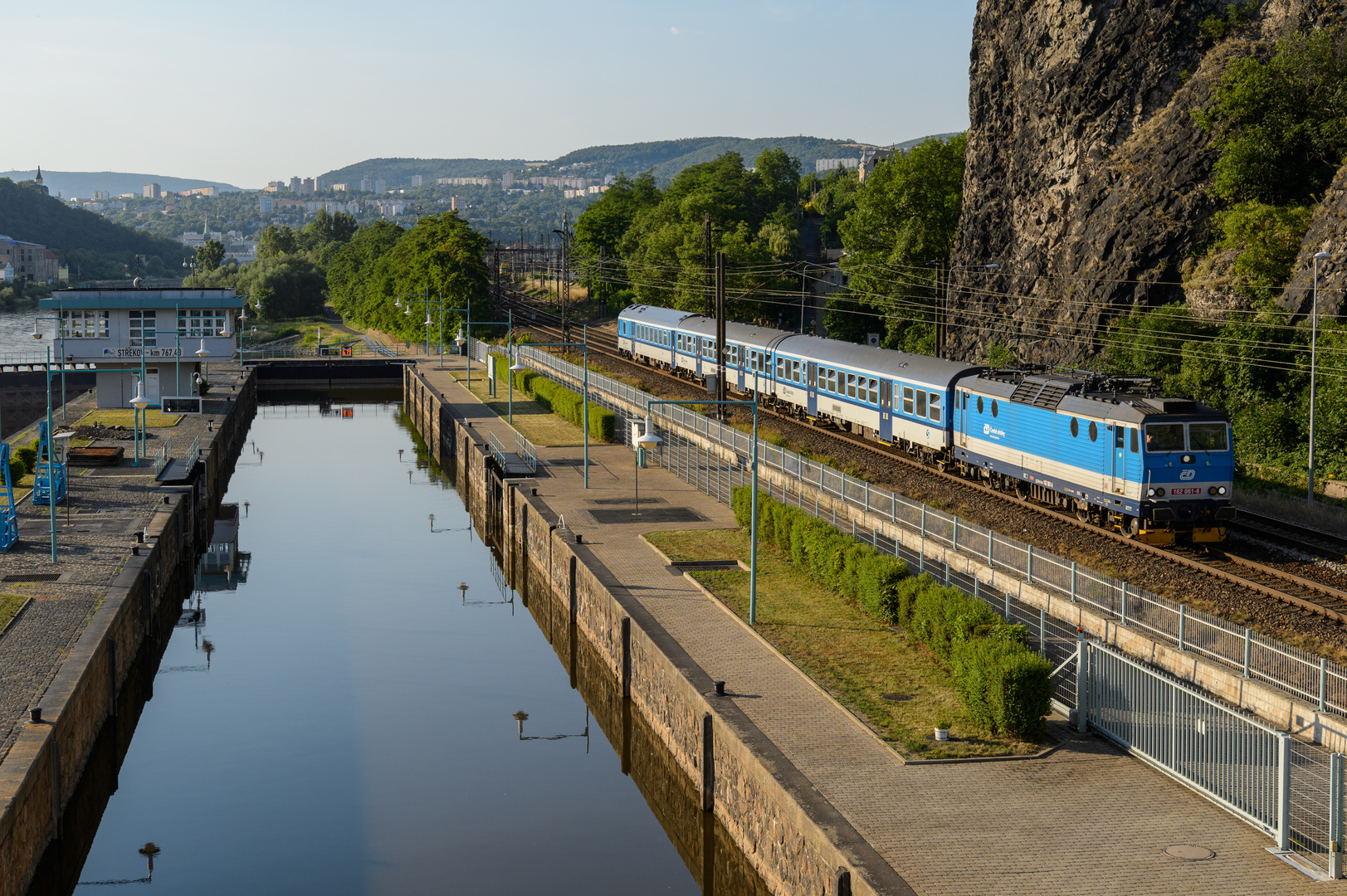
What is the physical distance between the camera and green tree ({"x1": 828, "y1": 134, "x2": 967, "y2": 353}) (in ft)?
260

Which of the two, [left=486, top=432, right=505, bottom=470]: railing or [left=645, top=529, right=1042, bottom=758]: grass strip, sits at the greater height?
[left=486, top=432, right=505, bottom=470]: railing

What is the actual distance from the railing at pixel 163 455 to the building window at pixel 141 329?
10.9m

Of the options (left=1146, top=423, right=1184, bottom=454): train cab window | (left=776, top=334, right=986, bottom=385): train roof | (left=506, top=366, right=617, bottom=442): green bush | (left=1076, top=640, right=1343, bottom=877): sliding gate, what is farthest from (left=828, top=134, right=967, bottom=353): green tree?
(left=1076, top=640, right=1343, bottom=877): sliding gate

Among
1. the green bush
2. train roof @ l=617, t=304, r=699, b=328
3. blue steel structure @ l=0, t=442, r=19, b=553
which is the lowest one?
blue steel structure @ l=0, t=442, r=19, b=553

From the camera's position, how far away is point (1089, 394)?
31.7 metres

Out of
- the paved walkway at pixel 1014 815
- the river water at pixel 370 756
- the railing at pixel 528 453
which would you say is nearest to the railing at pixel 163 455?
the river water at pixel 370 756

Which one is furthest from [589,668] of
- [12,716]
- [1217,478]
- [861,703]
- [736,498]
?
[1217,478]

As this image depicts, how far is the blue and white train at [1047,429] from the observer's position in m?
28.9

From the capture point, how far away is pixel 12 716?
19844 mm

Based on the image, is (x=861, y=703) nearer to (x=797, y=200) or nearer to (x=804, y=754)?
(x=804, y=754)

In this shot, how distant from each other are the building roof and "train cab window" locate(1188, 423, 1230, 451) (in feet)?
168

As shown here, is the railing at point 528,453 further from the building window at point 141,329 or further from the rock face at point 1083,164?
the rock face at point 1083,164

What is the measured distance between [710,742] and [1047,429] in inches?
→ 661

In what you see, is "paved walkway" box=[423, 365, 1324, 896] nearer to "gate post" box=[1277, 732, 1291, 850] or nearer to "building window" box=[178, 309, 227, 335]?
"gate post" box=[1277, 732, 1291, 850]
